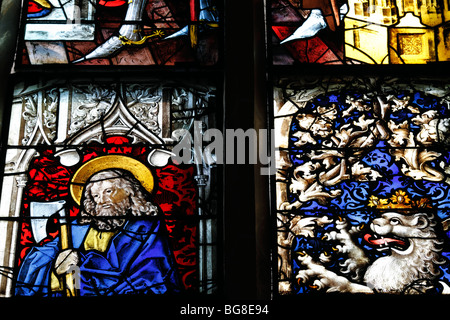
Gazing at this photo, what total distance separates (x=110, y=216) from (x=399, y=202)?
1.32 metres

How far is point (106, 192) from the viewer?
10.3 ft

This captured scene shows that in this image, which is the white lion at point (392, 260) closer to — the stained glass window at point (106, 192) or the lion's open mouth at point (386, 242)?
the lion's open mouth at point (386, 242)

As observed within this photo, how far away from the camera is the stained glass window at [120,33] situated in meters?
3.41

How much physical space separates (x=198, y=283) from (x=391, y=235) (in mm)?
888

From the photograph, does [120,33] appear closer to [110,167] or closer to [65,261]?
[110,167]

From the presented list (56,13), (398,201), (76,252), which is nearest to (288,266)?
(398,201)


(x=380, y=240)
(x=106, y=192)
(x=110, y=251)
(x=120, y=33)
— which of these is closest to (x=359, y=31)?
(x=380, y=240)

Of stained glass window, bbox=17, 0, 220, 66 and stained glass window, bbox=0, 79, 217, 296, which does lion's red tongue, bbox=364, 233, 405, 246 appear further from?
stained glass window, bbox=17, 0, 220, 66

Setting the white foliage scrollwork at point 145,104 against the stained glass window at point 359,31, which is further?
the stained glass window at point 359,31

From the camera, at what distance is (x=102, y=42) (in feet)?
11.3

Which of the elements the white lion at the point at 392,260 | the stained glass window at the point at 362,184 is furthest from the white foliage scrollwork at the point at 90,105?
the white lion at the point at 392,260

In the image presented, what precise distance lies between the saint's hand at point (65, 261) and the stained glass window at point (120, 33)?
967mm

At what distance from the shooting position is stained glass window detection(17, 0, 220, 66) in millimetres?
3408

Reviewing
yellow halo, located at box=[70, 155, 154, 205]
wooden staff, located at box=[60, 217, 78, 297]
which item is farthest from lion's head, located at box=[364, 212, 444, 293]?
wooden staff, located at box=[60, 217, 78, 297]
